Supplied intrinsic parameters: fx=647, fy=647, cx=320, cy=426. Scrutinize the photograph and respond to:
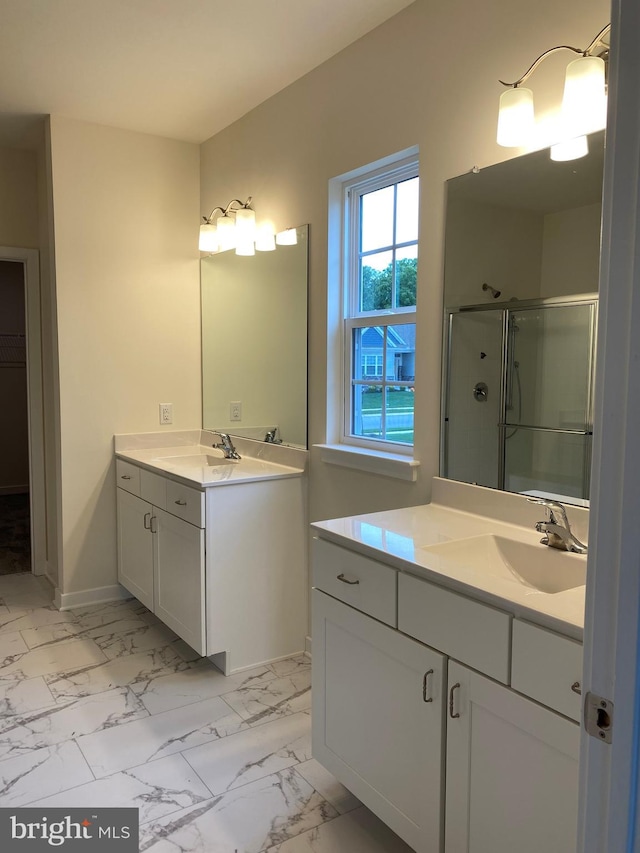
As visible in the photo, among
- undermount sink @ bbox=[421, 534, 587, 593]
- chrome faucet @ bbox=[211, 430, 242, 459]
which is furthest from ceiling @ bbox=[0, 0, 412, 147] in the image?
undermount sink @ bbox=[421, 534, 587, 593]

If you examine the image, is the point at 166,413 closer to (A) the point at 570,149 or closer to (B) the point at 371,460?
(B) the point at 371,460

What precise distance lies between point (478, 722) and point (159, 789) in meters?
1.15

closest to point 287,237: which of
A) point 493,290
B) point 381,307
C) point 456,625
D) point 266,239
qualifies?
point 266,239

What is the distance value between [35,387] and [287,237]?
1.94m

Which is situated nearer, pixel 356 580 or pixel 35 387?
pixel 356 580

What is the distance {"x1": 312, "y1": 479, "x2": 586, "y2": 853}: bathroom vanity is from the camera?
1.29 meters

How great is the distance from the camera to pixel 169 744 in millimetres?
2271

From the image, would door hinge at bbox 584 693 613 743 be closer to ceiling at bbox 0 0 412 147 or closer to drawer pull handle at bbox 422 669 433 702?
drawer pull handle at bbox 422 669 433 702

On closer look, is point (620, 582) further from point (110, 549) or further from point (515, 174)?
point (110, 549)

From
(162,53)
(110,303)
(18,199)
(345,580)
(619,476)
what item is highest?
(162,53)

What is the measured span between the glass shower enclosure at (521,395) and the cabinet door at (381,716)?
0.65m

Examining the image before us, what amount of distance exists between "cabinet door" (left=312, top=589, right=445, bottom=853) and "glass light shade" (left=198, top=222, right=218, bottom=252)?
2.18 meters

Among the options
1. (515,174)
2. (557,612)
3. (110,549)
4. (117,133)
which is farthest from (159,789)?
(117,133)

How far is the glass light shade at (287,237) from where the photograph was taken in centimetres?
294
